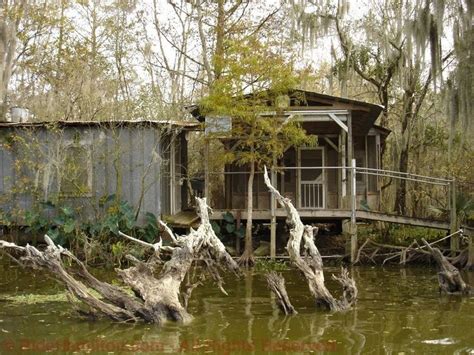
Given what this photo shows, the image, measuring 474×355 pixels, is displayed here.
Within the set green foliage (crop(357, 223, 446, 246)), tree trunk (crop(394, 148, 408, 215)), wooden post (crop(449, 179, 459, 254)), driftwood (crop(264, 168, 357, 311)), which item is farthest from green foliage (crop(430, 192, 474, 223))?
driftwood (crop(264, 168, 357, 311))

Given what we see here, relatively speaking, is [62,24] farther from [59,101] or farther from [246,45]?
[246,45]

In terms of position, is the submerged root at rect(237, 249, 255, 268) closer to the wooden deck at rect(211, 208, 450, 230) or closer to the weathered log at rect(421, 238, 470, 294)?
the wooden deck at rect(211, 208, 450, 230)

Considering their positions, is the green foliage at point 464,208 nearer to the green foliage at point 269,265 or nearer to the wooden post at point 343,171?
the wooden post at point 343,171

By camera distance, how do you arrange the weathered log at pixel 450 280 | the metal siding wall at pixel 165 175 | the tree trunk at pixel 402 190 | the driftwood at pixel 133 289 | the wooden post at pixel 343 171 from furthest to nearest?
1. the tree trunk at pixel 402 190
2. the metal siding wall at pixel 165 175
3. the wooden post at pixel 343 171
4. the weathered log at pixel 450 280
5. the driftwood at pixel 133 289

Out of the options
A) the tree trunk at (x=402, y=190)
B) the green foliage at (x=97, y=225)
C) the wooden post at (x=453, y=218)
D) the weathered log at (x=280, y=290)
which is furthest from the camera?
the tree trunk at (x=402, y=190)

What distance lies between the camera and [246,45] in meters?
16.5

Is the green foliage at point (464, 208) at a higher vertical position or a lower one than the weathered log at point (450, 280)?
higher

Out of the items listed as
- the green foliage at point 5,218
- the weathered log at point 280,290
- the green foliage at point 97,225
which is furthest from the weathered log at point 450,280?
the green foliage at point 5,218

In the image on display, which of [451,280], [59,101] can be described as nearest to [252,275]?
[451,280]

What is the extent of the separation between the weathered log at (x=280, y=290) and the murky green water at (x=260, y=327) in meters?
0.24

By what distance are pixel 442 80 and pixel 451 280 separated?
920 centimetres

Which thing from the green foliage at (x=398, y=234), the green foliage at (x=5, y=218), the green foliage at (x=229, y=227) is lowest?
the green foliage at (x=398, y=234)

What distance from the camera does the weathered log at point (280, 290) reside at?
9.99 metres

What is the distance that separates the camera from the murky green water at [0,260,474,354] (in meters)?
8.04
